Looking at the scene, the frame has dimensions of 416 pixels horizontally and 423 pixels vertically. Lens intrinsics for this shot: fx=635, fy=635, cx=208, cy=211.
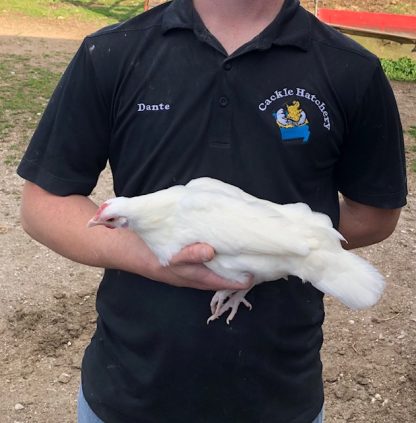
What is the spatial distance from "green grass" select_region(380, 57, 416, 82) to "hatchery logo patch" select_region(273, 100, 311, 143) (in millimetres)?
8390

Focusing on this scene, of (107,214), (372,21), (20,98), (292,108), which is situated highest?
(292,108)

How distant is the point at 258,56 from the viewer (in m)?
1.51

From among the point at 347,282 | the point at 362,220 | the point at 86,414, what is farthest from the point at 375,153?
the point at 86,414

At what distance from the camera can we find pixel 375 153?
160 centimetres

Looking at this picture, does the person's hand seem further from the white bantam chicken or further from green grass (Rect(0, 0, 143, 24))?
green grass (Rect(0, 0, 143, 24))

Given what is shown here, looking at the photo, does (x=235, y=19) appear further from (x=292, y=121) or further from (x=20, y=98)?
(x=20, y=98)

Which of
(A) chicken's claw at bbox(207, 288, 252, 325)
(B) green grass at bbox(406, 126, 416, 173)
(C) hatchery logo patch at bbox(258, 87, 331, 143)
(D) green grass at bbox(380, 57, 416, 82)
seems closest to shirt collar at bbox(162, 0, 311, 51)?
(C) hatchery logo patch at bbox(258, 87, 331, 143)

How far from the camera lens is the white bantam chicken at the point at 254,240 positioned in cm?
147

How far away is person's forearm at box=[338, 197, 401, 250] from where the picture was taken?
1747 millimetres

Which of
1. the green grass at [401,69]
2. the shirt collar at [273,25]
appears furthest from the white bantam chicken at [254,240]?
the green grass at [401,69]

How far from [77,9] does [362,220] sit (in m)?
12.0

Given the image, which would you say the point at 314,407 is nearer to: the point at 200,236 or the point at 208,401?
the point at 208,401

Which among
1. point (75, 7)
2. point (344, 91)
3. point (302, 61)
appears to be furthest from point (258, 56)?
point (75, 7)

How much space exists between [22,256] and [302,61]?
3403 millimetres
